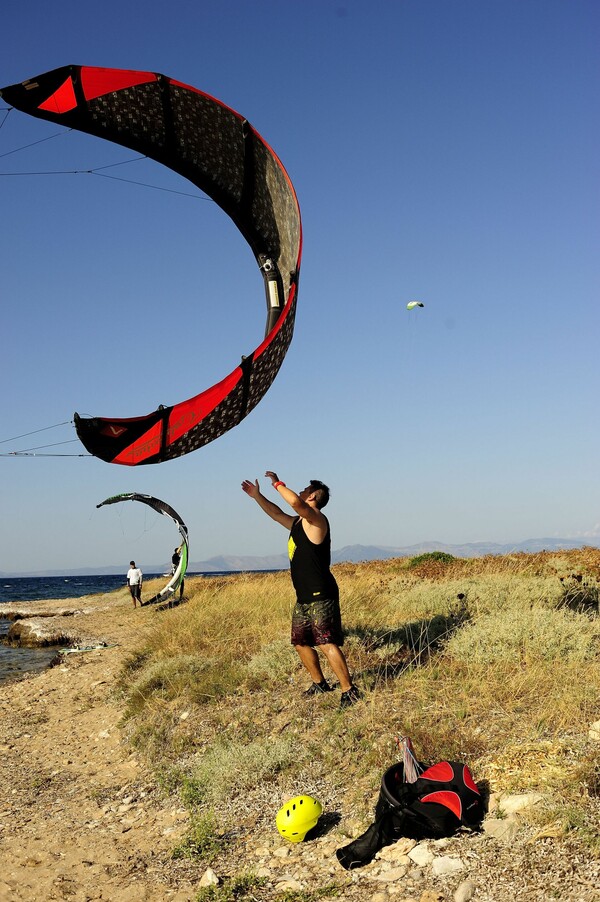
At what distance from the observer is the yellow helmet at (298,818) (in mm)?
4332

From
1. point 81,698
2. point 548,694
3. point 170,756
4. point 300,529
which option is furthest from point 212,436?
point 81,698

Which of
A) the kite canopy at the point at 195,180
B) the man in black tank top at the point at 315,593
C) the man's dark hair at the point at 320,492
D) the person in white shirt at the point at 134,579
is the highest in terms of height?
the kite canopy at the point at 195,180

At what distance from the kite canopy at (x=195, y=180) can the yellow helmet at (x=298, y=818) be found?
2.69 m

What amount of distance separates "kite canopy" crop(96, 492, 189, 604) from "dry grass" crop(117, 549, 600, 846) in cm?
1293

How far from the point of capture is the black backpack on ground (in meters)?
3.95

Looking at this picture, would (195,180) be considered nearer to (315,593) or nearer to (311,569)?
(311,569)

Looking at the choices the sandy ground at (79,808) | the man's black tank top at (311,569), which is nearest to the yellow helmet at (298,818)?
the sandy ground at (79,808)

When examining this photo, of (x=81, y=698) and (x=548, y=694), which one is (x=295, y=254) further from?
(x=81, y=698)

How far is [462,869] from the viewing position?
359 cm

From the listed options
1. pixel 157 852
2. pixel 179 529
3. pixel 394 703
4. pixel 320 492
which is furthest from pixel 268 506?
pixel 179 529

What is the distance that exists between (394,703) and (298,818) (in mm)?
1737

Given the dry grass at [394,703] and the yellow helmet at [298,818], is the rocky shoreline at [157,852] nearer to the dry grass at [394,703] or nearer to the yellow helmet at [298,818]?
the yellow helmet at [298,818]

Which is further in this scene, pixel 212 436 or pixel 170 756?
pixel 170 756

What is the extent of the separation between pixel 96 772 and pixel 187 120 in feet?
21.0
